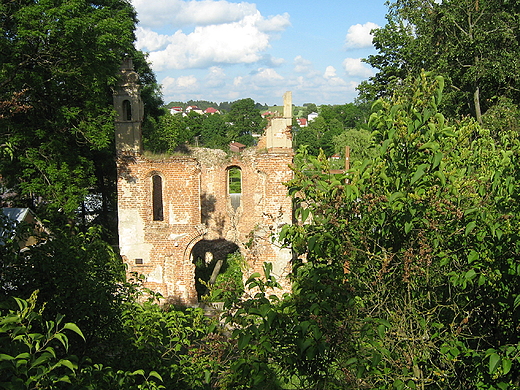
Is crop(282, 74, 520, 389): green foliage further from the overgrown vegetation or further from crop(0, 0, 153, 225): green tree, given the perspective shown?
crop(0, 0, 153, 225): green tree

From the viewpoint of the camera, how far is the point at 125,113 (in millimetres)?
15867

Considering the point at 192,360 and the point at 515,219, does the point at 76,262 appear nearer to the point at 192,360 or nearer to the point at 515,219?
the point at 192,360

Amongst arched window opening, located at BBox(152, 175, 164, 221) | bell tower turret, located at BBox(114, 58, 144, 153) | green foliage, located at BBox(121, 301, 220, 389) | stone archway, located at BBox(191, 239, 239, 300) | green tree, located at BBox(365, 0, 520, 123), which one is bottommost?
stone archway, located at BBox(191, 239, 239, 300)

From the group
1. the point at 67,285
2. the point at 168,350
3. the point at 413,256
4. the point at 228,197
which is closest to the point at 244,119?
the point at 228,197

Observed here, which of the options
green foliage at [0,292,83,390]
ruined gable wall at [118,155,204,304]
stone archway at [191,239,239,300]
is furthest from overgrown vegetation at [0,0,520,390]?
stone archway at [191,239,239,300]

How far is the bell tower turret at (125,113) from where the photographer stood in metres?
15.3

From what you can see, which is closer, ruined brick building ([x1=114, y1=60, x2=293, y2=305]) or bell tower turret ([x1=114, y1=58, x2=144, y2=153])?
ruined brick building ([x1=114, y1=60, x2=293, y2=305])

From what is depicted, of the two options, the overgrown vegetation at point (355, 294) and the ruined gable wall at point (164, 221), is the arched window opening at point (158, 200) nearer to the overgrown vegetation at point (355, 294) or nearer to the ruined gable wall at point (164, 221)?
the ruined gable wall at point (164, 221)

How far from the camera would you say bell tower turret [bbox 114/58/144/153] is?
15.3m

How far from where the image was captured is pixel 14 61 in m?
14.2

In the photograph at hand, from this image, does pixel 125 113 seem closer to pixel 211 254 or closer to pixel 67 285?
pixel 211 254

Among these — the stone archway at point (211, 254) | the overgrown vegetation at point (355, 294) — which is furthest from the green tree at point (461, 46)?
the overgrown vegetation at point (355, 294)

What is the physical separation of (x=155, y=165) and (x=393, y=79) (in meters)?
12.8

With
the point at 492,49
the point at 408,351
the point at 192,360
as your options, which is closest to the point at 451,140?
the point at 408,351
